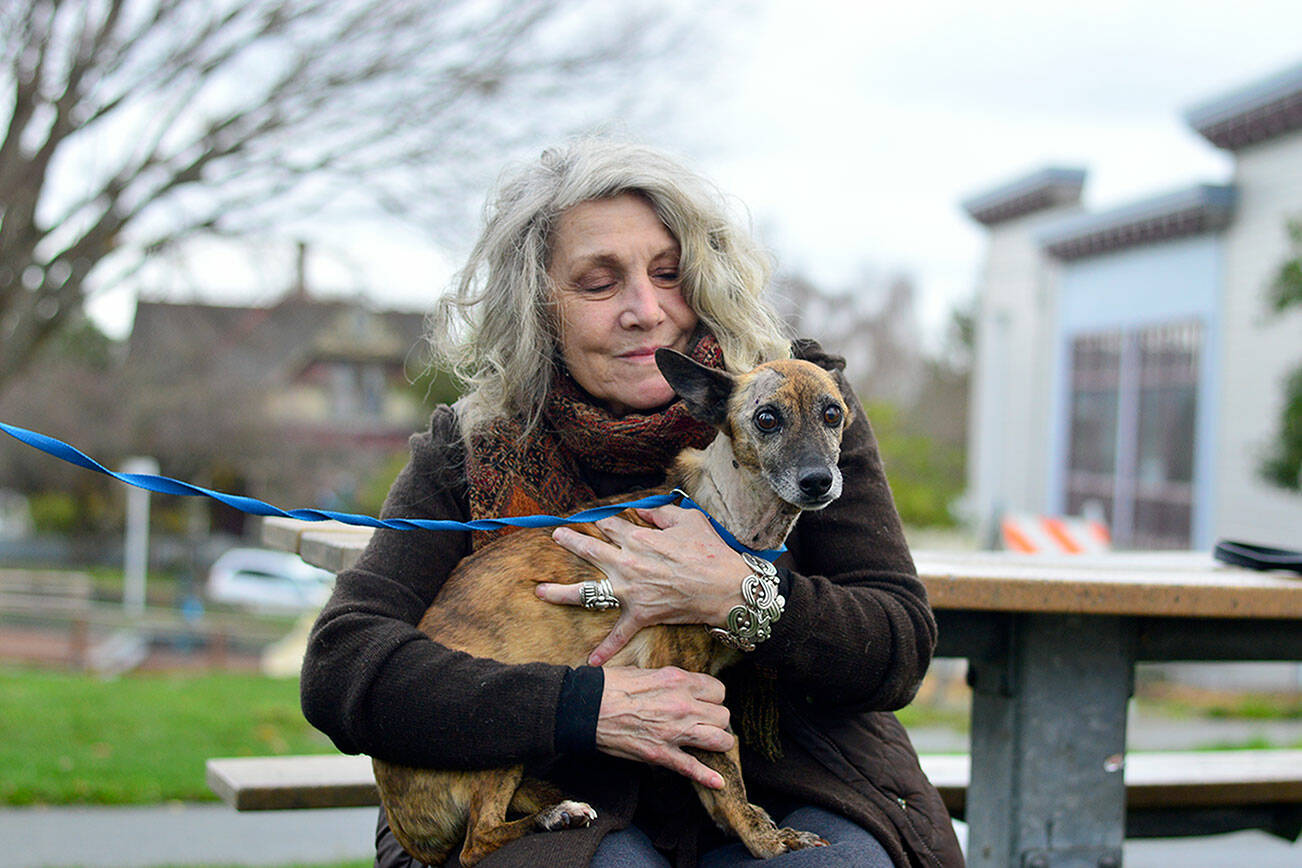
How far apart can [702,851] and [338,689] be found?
2.45 ft

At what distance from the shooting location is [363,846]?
5105 millimetres

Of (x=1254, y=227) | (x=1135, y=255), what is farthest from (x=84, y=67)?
(x=1135, y=255)

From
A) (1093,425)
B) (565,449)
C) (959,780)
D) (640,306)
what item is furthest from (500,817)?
(1093,425)

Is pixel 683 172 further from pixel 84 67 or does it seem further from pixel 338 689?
pixel 84 67

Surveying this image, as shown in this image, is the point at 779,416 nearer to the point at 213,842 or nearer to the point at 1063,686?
the point at 1063,686

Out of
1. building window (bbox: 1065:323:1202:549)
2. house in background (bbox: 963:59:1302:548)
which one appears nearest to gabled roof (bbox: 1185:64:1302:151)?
house in background (bbox: 963:59:1302:548)

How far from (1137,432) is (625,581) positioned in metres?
17.2

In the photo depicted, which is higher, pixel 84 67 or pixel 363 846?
pixel 84 67

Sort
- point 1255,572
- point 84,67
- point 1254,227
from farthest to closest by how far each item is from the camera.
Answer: point 1254,227 → point 84,67 → point 1255,572

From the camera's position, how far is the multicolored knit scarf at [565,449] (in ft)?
7.88

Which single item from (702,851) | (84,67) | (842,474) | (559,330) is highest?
Answer: (84,67)

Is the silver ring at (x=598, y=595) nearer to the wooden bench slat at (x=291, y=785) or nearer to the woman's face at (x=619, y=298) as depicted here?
the woman's face at (x=619, y=298)

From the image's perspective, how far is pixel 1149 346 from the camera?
56.9 ft

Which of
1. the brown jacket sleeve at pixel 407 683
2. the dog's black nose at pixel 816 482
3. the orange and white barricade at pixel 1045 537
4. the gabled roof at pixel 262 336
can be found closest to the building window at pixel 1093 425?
the orange and white barricade at pixel 1045 537
